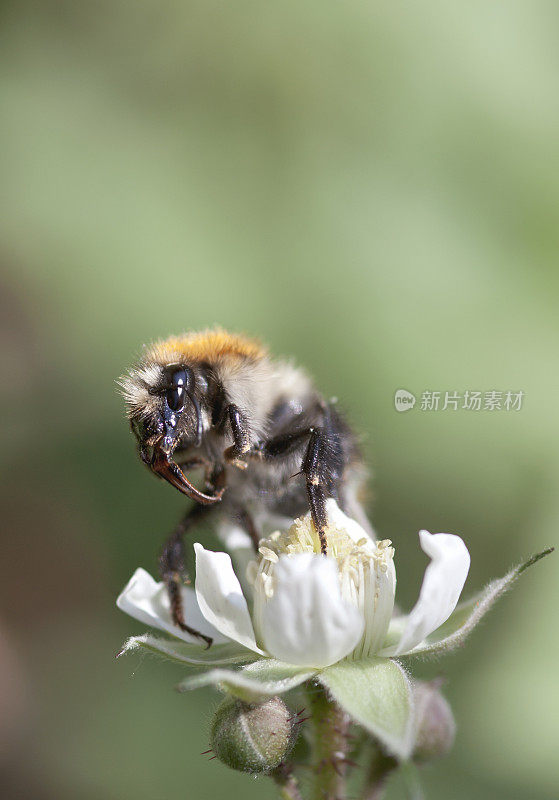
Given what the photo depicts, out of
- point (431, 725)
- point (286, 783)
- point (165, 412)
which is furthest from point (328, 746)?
point (165, 412)

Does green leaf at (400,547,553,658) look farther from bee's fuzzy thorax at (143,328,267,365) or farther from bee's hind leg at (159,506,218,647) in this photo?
bee's fuzzy thorax at (143,328,267,365)

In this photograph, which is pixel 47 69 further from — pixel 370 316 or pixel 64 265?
pixel 370 316

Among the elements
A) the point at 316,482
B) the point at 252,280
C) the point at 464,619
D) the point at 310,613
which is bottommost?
the point at 464,619

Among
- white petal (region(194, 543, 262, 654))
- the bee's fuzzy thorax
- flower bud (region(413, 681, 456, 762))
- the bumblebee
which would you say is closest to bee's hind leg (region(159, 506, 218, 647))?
the bumblebee

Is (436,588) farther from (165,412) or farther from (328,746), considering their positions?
(165,412)

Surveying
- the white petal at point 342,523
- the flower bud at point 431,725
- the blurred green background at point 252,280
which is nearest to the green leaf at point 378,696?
the flower bud at point 431,725

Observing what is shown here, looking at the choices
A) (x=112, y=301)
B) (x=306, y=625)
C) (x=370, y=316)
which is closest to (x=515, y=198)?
(x=370, y=316)

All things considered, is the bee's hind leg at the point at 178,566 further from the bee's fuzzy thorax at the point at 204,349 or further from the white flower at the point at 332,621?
the bee's fuzzy thorax at the point at 204,349
